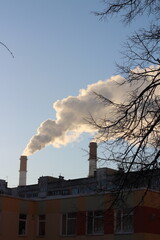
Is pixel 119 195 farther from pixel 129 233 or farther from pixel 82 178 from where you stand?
pixel 82 178

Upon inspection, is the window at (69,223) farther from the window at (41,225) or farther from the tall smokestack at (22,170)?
the tall smokestack at (22,170)

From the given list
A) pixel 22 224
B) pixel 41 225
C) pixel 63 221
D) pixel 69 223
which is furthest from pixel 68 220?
pixel 22 224

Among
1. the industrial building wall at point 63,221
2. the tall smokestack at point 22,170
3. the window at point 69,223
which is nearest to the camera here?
the industrial building wall at point 63,221

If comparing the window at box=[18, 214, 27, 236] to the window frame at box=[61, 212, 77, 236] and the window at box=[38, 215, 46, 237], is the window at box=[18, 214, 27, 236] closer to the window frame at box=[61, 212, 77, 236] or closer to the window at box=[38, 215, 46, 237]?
the window at box=[38, 215, 46, 237]

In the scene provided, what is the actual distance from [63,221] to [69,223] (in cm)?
62

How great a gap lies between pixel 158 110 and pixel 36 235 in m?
24.5

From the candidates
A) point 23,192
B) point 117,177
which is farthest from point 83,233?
point 23,192

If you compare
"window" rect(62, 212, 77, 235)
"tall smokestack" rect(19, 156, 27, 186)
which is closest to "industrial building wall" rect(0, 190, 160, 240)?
"window" rect(62, 212, 77, 235)

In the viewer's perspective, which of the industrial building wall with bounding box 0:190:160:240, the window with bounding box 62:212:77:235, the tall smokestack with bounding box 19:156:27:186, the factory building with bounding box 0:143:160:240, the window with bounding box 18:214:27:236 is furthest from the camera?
the tall smokestack with bounding box 19:156:27:186

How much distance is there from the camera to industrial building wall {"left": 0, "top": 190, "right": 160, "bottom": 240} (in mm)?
27844

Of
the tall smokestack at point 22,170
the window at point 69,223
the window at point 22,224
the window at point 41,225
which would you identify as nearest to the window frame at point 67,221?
the window at point 69,223

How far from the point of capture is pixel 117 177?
1251 cm

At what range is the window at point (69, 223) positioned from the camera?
3156 cm

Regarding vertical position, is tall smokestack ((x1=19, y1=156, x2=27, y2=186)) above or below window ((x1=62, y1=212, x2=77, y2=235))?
above
